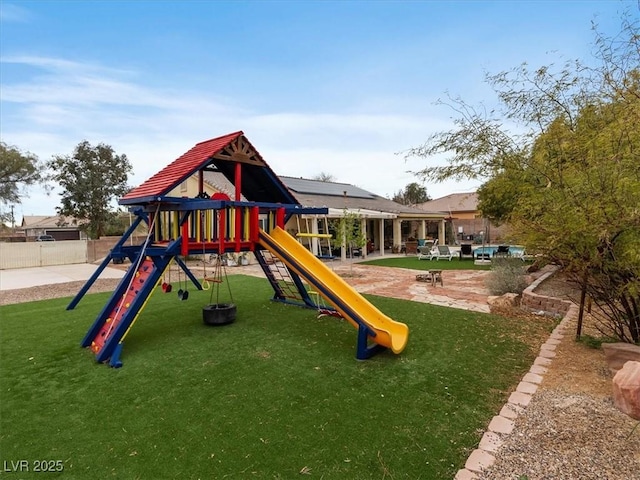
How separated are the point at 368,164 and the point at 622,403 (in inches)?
994

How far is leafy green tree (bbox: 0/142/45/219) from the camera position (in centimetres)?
2162

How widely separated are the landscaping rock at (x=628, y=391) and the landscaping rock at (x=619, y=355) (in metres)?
0.73

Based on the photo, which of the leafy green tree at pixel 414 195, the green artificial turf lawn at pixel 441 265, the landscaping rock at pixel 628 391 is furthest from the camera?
the leafy green tree at pixel 414 195

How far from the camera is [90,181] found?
21.0 meters

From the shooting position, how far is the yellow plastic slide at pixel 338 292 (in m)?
4.84

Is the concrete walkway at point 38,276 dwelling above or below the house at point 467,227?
below

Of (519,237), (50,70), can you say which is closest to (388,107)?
(519,237)

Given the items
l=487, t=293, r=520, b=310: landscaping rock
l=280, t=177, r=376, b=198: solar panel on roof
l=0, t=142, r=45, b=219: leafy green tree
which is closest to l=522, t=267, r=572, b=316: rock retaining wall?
l=487, t=293, r=520, b=310: landscaping rock

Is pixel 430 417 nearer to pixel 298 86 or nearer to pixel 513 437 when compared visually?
pixel 513 437

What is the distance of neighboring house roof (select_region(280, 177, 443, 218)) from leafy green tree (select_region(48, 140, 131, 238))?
1104cm

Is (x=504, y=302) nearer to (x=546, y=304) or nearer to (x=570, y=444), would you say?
(x=546, y=304)

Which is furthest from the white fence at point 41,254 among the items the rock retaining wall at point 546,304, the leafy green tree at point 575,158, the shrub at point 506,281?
the rock retaining wall at point 546,304

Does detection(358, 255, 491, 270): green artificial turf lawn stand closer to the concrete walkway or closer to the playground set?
the playground set

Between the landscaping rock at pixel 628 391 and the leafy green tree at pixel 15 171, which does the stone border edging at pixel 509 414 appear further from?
the leafy green tree at pixel 15 171
